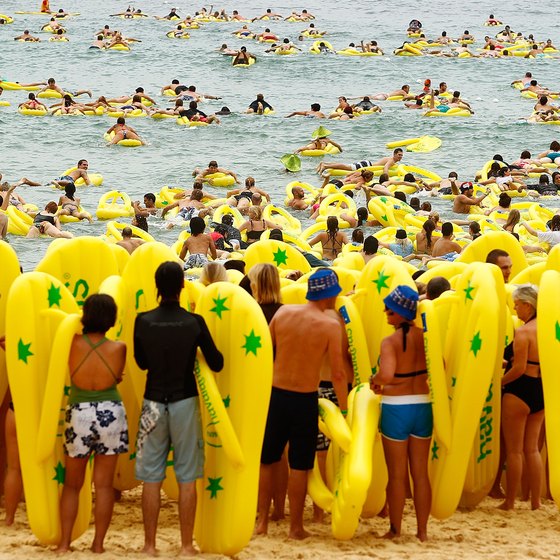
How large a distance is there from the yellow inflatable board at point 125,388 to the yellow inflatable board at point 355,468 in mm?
1160

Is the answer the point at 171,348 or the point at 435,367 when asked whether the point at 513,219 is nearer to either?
the point at 435,367

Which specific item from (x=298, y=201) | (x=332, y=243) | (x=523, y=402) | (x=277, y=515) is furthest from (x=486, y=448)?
(x=298, y=201)

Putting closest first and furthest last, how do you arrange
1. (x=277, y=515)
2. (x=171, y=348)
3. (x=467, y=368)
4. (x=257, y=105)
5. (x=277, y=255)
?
(x=171, y=348) → (x=467, y=368) → (x=277, y=515) → (x=277, y=255) → (x=257, y=105)

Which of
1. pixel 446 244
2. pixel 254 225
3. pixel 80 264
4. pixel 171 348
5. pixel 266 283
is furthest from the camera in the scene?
pixel 254 225

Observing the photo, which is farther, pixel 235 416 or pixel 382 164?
pixel 382 164

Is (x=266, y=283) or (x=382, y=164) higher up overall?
(x=382, y=164)

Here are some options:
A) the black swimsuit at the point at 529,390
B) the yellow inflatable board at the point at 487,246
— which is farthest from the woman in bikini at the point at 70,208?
the black swimsuit at the point at 529,390

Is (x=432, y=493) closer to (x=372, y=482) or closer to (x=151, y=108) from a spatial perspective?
(x=372, y=482)

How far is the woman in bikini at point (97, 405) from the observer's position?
200 inches

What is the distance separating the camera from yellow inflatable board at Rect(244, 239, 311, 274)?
303 inches

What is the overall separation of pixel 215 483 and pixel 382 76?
1292 inches

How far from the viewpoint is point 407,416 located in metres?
5.49

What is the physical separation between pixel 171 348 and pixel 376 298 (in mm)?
1524

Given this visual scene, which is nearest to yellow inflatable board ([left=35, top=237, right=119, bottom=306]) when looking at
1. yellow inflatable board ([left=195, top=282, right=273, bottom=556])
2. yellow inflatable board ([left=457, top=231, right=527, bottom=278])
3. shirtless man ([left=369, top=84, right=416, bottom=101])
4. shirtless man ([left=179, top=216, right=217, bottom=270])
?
yellow inflatable board ([left=195, top=282, right=273, bottom=556])
